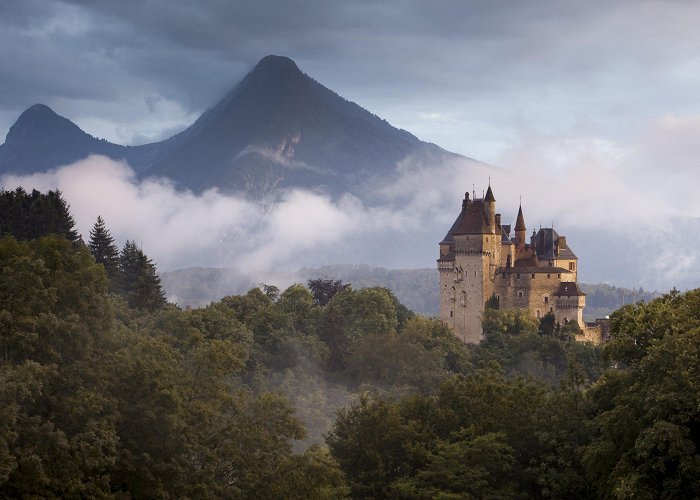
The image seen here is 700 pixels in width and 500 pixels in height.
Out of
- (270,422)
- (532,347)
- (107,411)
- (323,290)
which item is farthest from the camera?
(323,290)

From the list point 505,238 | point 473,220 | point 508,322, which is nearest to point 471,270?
point 473,220

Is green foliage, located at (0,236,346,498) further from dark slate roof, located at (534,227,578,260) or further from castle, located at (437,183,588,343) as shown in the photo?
dark slate roof, located at (534,227,578,260)

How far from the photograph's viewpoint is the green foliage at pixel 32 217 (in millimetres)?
81500

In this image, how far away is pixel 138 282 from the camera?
99562mm

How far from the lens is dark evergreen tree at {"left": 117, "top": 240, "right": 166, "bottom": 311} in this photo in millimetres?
98750

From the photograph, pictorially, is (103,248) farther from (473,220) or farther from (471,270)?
(473,220)

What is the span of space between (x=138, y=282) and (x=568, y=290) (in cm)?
5683

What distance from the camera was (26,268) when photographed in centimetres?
4528

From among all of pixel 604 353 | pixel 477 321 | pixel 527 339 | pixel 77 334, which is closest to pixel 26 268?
pixel 77 334

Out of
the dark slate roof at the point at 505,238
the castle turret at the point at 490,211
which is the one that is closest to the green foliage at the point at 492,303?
the dark slate roof at the point at 505,238

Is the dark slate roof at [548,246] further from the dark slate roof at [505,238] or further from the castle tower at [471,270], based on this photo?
the castle tower at [471,270]

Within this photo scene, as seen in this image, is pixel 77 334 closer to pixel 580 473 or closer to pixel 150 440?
pixel 150 440

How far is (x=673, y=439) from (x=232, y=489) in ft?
54.7

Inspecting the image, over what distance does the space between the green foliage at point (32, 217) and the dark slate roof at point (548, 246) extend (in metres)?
69.4
